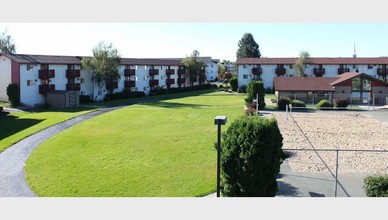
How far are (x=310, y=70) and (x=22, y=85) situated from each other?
54.7 metres

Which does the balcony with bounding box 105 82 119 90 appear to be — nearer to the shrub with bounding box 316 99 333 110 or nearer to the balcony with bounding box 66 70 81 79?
the balcony with bounding box 66 70 81 79

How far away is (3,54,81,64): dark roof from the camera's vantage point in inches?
2095

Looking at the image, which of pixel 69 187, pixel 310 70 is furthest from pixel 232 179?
pixel 310 70

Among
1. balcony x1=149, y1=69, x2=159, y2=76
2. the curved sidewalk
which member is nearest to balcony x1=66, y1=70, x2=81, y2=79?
balcony x1=149, y1=69, x2=159, y2=76

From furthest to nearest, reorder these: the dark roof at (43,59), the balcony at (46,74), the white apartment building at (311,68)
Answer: the white apartment building at (311,68) → the balcony at (46,74) → the dark roof at (43,59)

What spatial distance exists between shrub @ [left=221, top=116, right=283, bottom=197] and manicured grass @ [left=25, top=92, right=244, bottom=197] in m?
4.05

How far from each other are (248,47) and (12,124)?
91890 mm

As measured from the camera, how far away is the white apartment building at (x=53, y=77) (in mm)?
52906

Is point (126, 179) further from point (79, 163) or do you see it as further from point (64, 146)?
point (64, 146)

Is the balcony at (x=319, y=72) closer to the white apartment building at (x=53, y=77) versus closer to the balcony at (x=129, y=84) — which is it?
the white apartment building at (x=53, y=77)

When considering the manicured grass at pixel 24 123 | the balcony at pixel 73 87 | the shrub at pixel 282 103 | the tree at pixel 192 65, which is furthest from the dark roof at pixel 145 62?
the shrub at pixel 282 103

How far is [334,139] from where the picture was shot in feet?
102

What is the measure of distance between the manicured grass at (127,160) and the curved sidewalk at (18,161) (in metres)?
0.50

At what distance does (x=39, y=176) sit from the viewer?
74.7 feet
